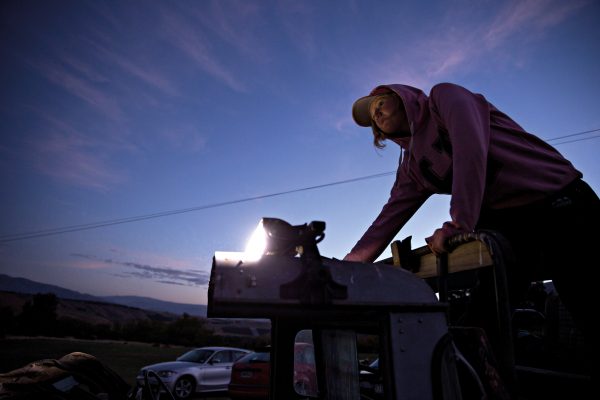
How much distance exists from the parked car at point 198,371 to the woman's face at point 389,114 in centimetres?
1316

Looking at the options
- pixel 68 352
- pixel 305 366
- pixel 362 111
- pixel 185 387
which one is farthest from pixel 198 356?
pixel 362 111

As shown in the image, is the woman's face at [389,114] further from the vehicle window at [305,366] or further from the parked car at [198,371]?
the parked car at [198,371]

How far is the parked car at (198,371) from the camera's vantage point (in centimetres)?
1304

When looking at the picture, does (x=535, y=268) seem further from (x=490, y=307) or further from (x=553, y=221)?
(x=490, y=307)

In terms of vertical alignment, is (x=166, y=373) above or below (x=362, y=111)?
below

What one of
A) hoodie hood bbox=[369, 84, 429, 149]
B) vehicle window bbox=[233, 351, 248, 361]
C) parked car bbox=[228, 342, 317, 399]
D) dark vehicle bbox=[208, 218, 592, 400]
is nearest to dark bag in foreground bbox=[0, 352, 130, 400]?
dark vehicle bbox=[208, 218, 592, 400]

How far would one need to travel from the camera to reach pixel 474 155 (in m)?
1.42

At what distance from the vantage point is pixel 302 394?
2150 millimetres

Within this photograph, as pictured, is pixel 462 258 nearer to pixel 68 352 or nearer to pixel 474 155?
pixel 474 155

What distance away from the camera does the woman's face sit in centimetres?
199

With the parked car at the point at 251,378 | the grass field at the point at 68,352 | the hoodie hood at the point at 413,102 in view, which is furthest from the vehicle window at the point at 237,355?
the hoodie hood at the point at 413,102

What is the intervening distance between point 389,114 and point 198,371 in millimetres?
13917

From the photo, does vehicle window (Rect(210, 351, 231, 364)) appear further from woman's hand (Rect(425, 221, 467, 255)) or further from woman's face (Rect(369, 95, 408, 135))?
woman's hand (Rect(425, 221, 467, 255))

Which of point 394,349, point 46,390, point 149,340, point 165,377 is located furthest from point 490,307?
point 149,340
